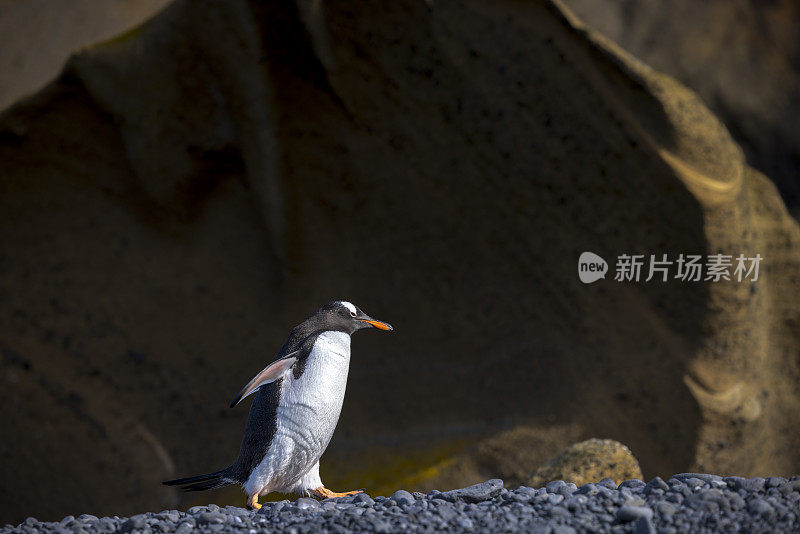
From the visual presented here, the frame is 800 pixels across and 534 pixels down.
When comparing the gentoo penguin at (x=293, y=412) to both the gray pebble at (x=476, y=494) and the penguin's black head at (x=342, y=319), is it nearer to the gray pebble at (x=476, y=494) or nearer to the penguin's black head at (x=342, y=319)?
the penguin's black head at (x=342, y=319)

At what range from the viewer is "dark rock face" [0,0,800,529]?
2.57 metres

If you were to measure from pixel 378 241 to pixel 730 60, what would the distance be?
6.42 feet

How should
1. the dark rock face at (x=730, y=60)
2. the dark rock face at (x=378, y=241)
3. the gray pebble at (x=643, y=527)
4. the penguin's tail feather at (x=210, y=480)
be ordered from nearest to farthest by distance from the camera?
the gray pebble at (x=643, y=527)
the penguin's tail feather at (x=210, y=480)
the dark rock face at (x=378, y=241)
the dark rock face at (x=730, y=60)

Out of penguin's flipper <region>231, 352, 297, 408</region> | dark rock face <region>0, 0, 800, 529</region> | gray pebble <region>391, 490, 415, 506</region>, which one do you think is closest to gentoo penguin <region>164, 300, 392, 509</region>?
penguin's flipper <region>231, 352, 297, 408</region>

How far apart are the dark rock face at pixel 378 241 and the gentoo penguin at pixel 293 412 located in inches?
45.0

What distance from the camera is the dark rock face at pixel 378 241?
257cm

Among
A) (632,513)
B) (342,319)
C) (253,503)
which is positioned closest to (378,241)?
(342,319)

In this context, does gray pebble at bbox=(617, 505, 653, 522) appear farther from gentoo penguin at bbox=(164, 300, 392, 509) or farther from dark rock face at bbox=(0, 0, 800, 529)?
dark rock face at bbox=(0, 0, 800, 529)

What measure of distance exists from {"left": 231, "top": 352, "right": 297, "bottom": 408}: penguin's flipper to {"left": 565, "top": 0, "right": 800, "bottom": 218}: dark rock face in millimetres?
2543

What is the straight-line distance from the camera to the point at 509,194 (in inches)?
104

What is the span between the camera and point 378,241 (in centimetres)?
280

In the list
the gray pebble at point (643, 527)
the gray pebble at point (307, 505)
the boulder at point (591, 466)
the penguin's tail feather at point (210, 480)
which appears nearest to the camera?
the gray pebble at point (643, 527)

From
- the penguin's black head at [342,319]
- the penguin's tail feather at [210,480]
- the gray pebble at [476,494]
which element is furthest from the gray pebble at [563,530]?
the penguin's tail feather at [210,480]

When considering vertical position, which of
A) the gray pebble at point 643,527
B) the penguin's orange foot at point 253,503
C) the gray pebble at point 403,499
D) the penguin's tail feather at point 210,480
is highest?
the gray pebble at point 643,527
